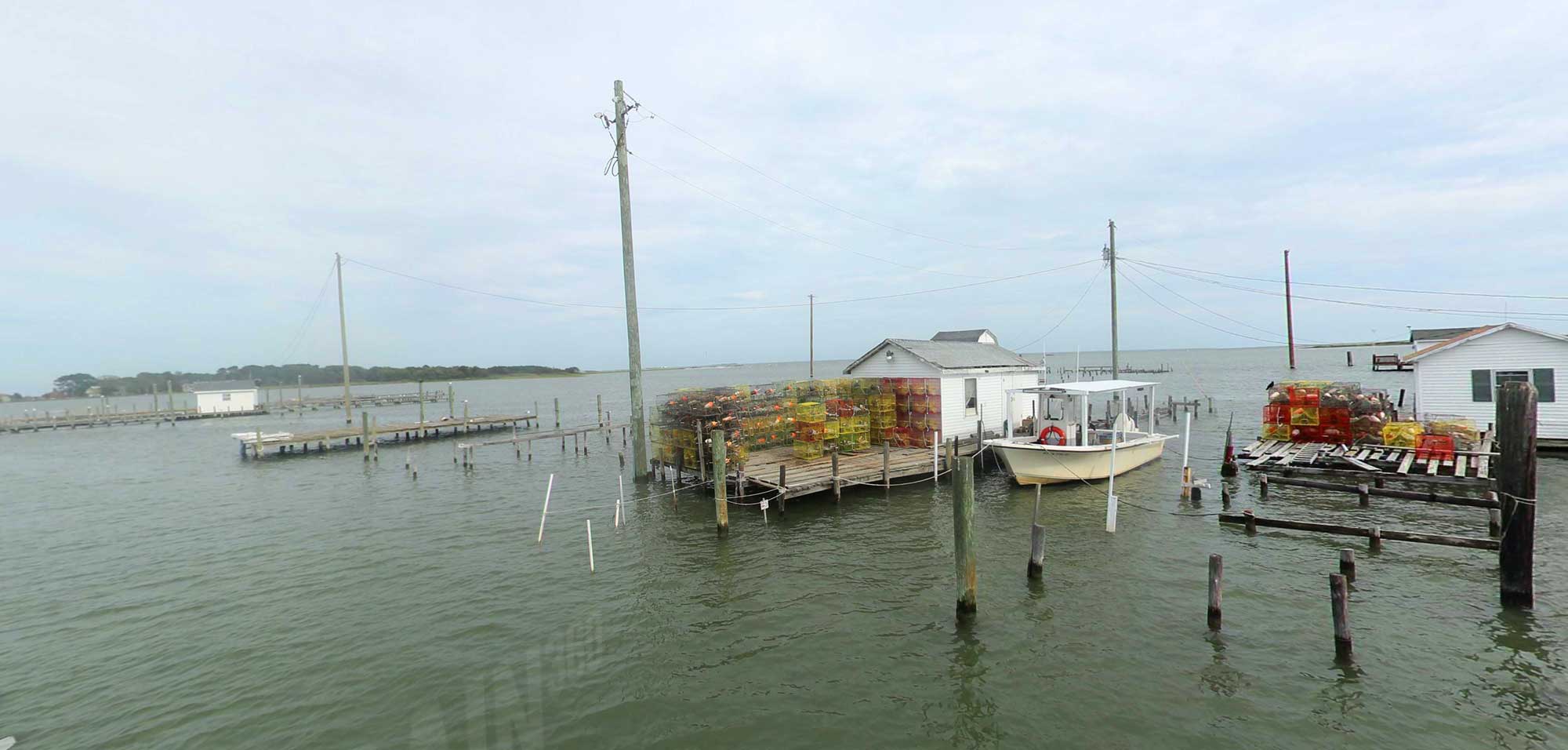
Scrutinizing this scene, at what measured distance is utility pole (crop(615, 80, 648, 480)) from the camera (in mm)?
22078

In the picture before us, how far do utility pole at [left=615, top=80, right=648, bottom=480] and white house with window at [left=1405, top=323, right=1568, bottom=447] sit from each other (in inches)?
1152

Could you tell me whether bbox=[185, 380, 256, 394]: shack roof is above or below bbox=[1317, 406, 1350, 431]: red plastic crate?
above

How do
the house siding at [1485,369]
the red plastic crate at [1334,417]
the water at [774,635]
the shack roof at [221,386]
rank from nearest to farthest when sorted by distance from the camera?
the water at [774,635] → the house siding at [1485,369] → the red plastic crate at [1334,417] → the shack roof at [221,386]

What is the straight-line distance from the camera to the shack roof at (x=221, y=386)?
72.2m

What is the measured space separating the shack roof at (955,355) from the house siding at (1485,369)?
13.9 m

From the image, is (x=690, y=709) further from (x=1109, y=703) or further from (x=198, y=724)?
(x=198, y=724)

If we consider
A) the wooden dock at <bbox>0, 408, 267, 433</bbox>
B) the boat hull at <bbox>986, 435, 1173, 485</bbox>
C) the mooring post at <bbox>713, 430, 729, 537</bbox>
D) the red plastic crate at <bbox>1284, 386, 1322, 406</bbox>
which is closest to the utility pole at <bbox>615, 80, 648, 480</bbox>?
the mooring post at <bbox>713, 430, 729, 537</bbox>

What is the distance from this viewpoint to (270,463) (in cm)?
3478

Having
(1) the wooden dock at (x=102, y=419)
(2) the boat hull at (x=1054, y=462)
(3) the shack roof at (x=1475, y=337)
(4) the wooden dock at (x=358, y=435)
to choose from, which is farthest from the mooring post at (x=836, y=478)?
(1) the wooden dock at (x=102, y=419)

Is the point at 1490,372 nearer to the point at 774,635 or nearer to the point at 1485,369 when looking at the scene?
the point at 1485,369

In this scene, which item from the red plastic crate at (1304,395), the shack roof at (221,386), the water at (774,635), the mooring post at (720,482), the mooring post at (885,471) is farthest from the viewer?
the shack roof at (221,386)

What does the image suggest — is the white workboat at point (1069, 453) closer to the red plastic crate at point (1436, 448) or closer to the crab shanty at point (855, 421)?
the crab shanty at point (855, 421)

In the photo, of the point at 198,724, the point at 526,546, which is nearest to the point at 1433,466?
the point at 526,546

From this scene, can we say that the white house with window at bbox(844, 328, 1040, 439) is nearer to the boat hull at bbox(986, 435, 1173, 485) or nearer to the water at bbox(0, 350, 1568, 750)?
the boat hull at bbox(986, 435, 1173, 485)
